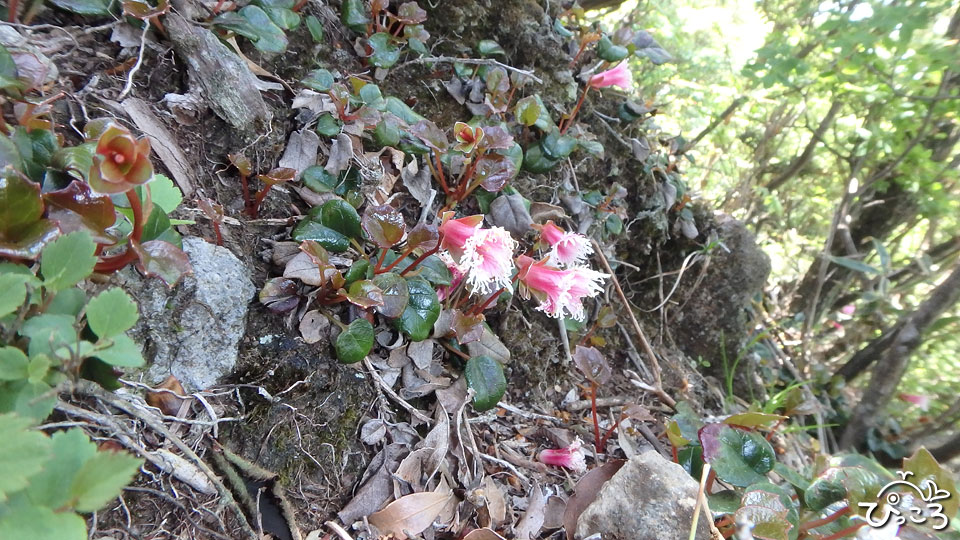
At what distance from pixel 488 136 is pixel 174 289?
93cm

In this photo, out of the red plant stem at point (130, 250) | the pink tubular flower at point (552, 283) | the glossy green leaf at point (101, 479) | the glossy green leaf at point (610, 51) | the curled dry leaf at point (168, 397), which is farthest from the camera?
the glossy green leaf at point (610, 51)

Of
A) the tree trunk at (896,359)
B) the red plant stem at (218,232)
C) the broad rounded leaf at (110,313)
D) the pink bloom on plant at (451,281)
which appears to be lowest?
the tree trunk at (896,359)

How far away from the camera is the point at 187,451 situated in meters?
0.92

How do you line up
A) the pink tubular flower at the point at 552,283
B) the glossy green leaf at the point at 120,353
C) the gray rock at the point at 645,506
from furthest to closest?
the pink tubular flower at the point at 552,283 < the gray rock at the point at 645,506 < the glossy green leaf at the point at 120,353

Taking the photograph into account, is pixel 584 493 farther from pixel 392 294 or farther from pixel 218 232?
pixel 218 232

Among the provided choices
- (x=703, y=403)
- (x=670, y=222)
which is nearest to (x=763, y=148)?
(x=670, y=222)

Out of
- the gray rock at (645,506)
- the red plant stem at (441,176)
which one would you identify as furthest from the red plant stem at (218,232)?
the gray rock at (645,506)

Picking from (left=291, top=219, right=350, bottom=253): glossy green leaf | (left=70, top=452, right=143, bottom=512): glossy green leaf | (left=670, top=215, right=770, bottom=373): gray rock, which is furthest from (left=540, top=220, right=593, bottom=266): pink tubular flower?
(left=670, top=215, right=770, bottom=373): gray rock

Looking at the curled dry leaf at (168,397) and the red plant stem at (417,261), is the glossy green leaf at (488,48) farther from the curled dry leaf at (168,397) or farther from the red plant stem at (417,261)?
the curled dry leaf at (168,397)

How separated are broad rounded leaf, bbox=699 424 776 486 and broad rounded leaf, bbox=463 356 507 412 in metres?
0.53

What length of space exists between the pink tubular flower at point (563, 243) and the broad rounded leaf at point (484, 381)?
0.36 meters

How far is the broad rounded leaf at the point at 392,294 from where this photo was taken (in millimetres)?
1201

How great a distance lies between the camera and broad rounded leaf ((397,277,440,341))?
126 cm

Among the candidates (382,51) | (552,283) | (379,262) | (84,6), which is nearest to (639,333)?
(552,283)
